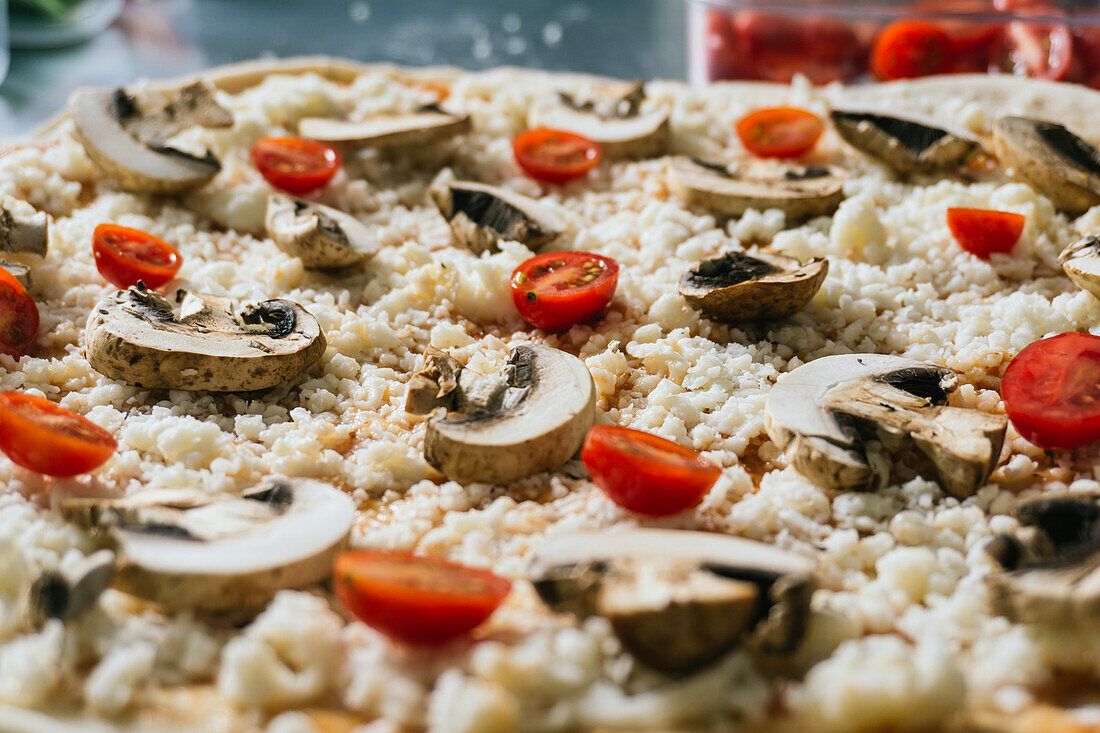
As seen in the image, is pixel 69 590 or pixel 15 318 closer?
pixel 69 590

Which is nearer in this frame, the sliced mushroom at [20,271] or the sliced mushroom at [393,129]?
the sliced mushroom at [20,271]

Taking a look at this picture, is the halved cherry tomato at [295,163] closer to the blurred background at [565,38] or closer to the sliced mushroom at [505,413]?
the sliced mushroom at [505,413]

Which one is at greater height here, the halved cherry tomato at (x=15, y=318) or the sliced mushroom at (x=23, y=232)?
the sliced mushroom at (x=23, y=232)

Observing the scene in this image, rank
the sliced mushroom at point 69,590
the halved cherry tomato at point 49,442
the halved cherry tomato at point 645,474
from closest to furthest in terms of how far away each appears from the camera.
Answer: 1. the sliced mushroom at point 69,590
2. the halved cherry tomato at point 645,474
3. the halved cherry tomato at point 49,442

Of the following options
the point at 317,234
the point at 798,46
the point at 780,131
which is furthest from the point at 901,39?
the point at 317,234

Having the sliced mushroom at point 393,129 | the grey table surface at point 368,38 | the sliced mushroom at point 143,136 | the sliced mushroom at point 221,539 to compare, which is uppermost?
the sliced mushroom at point 143,136

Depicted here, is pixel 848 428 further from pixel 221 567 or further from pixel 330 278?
pixel 330 278

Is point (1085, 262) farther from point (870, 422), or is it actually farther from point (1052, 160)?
point (870, 422)

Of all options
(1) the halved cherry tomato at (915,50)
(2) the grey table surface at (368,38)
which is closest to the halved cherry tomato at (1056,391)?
(1) the halved cherry tomato at (915,50)
